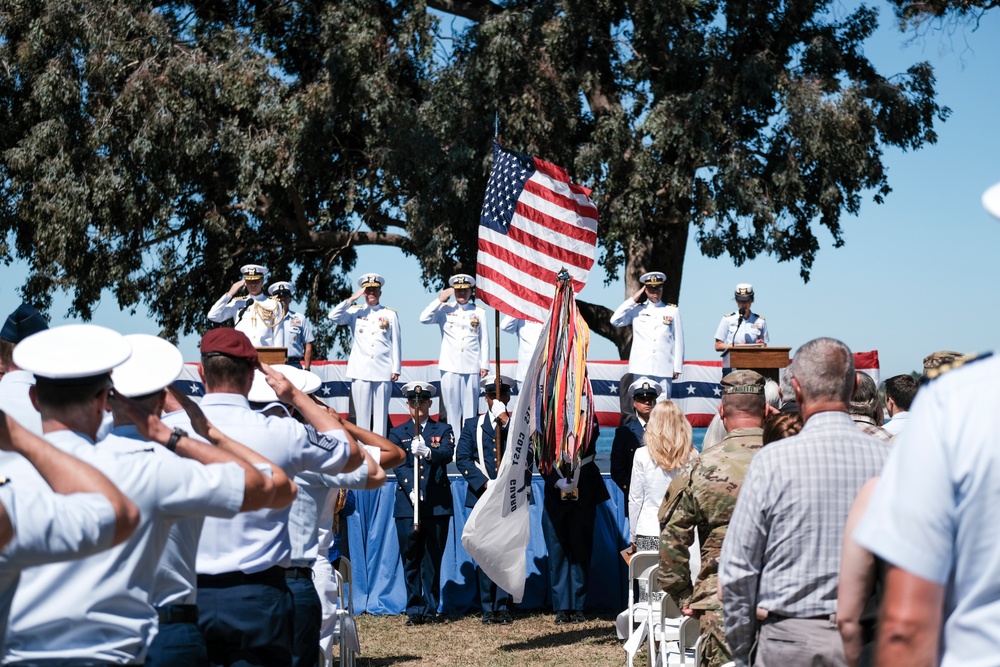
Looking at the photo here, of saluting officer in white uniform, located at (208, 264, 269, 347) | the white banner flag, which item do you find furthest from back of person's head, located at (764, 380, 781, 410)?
saluting officer in white uniform, located at (208, 264, 269, 347)

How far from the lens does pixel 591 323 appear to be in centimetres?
2020

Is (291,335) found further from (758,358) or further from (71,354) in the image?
(71,354)

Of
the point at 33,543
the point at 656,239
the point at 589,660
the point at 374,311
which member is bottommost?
the point at 589,660

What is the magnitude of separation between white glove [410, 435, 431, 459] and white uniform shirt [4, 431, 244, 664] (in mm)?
7015

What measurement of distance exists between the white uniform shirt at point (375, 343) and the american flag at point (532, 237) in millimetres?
4343

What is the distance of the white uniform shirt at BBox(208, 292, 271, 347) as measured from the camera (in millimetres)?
12305

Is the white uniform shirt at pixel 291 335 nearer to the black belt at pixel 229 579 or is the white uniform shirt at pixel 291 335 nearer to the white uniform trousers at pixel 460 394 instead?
the white uniform trousers at pixel 460 394

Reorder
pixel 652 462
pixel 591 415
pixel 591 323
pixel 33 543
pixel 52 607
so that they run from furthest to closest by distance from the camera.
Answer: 1. pixel 591 323
2. pixel 591 415
3. pixel 652 462
4. pixel 52 607
5. pixel 33 543

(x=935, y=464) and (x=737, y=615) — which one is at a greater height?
(x=935, y=464)

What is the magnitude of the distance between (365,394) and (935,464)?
37.7 feet

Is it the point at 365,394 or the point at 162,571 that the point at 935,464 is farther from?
the point at 365,394

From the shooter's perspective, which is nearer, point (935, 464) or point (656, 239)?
point (935, 464)

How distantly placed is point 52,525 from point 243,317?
1042 cm

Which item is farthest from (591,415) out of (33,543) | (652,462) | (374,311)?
(33,543)
